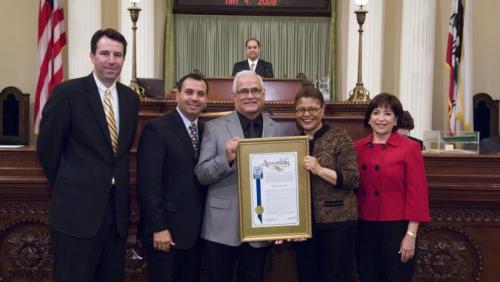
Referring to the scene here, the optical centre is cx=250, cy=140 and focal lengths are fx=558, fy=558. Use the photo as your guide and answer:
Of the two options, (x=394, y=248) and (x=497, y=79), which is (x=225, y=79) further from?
(x=497, y=79)

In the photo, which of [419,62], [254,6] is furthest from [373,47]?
[254,6]

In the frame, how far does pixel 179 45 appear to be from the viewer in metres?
13.0

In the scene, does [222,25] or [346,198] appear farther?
[222,25]

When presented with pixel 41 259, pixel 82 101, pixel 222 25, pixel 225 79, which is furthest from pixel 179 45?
pixel 82 101

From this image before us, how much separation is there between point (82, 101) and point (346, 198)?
165 centimetres

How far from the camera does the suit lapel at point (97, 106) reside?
3186 millimetres

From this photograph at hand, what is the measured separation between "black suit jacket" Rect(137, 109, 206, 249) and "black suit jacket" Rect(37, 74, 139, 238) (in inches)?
8.3

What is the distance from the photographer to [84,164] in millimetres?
3156

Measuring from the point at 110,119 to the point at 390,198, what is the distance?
1761mm

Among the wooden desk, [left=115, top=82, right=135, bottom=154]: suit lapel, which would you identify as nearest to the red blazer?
the wooden desk

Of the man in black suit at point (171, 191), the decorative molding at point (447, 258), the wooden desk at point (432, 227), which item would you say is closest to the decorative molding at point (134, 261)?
the wooden desk at point (432, 227)

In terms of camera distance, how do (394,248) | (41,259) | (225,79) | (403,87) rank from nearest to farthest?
(394,248)
(41,259)
(225,79)
(403,87)

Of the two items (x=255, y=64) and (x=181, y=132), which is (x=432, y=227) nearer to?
(x=181, y=132)

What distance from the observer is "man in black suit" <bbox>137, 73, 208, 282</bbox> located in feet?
10.8
